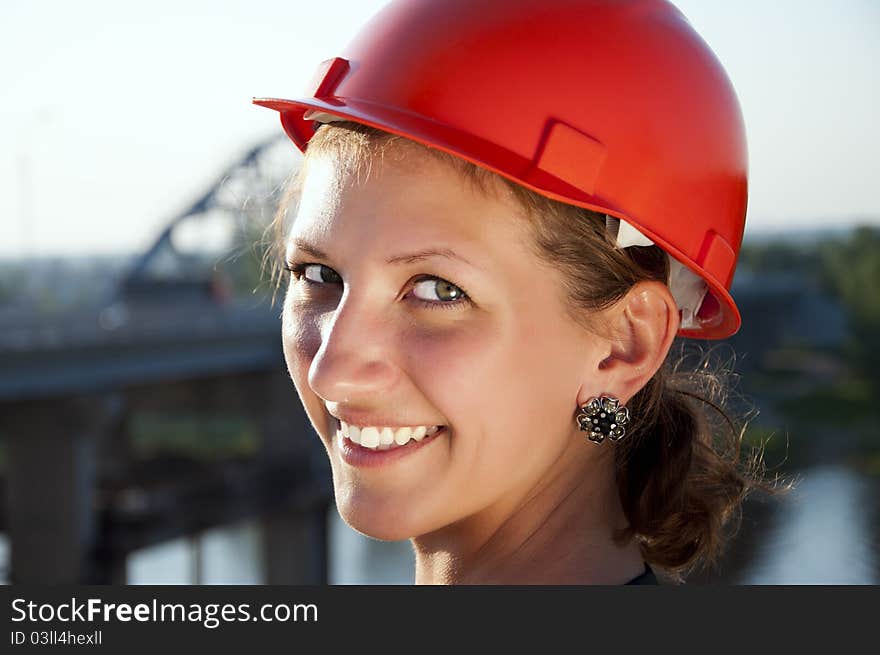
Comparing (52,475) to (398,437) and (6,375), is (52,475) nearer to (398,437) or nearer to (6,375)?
(6,375)

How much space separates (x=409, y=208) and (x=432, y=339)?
25 cm

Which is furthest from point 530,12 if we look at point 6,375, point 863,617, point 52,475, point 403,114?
point 52,475

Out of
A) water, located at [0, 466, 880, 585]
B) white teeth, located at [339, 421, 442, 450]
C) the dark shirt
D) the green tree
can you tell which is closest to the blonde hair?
the dark shirt

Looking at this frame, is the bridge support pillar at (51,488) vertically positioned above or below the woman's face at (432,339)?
above

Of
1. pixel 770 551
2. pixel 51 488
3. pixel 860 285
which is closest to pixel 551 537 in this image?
pixel 770 551

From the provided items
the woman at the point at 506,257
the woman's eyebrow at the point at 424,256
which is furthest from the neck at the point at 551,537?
the woman's eyebrow at the point at 424,256

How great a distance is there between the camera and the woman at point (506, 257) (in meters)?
2.11

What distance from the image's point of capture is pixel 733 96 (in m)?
2.39

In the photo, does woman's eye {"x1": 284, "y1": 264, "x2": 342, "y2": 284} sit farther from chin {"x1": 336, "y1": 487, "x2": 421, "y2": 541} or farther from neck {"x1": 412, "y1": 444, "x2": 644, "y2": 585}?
neck {"x1": 412, "y1": 444, "x2": 644, "y2": 585}

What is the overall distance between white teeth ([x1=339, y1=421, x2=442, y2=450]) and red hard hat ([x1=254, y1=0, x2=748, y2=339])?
518mm

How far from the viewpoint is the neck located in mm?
2309

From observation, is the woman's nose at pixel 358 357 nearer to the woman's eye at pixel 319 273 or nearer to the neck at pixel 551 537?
the woman's eye at pixel 319 273

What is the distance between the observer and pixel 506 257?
6.89 feet

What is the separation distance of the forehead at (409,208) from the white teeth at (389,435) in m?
0.36
